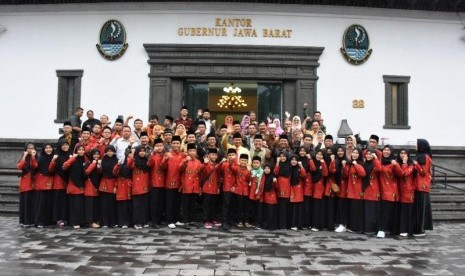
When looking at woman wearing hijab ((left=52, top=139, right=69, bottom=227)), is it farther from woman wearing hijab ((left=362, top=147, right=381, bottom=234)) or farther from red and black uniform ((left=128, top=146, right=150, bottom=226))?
woman wearing hijab ((left=362, top=147, right=381, bottom=234))

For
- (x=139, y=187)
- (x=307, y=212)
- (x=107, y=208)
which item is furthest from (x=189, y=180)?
(x=307, y=212)

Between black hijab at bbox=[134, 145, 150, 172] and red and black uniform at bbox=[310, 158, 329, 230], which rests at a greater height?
black hijab at bbox=[134, 145, 150, 172]

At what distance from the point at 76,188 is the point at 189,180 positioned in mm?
2557

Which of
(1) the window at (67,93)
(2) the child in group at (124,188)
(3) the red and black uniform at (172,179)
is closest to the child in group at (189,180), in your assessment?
(3) the red and black uniform at (172,179)

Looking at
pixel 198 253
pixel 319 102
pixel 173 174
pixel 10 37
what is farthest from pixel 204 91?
pixel 198 253

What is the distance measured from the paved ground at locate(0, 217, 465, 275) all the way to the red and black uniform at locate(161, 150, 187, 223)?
56 cm

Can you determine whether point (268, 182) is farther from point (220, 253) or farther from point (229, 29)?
point (229, 29)

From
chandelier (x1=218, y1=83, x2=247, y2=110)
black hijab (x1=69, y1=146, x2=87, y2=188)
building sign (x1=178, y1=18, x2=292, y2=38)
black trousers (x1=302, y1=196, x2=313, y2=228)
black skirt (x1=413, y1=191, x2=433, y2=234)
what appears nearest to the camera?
black skirt (x1=413, y1=191, x2=433, y2=234)

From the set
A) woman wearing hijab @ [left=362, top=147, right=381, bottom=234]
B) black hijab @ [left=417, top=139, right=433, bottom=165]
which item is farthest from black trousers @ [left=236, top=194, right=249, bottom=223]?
black hijab @ [left=417, top=139, right=433, bottom=165]

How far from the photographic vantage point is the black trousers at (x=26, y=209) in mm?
9773

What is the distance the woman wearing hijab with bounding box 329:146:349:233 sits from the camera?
970 cm

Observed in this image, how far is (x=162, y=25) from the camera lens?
14.1 meters

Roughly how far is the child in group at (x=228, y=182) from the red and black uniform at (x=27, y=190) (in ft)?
14.2

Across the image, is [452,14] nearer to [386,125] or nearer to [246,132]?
[386,125]
